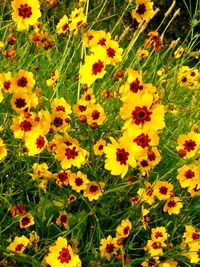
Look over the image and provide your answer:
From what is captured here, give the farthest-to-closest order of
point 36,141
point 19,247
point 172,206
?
point 172,206, point 19,247, point 36,141

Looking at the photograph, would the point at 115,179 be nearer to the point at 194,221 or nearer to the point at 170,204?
the point at 170,204

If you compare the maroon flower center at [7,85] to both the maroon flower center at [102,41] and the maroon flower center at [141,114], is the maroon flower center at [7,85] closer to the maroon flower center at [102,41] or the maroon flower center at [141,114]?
the maroon flower center at [102,41]

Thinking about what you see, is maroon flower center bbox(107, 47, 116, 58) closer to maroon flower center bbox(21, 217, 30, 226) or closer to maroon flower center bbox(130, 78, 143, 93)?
maroon flower center bbox(130, 78, 143, 93)

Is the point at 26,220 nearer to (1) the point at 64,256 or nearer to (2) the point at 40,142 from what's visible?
(1) the point at 64,256

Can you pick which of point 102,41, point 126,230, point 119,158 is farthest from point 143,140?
point 102,41

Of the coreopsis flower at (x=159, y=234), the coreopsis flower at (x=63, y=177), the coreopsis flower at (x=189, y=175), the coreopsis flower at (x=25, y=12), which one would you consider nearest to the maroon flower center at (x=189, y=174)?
the coreopsis flower at (x=189, y=175)

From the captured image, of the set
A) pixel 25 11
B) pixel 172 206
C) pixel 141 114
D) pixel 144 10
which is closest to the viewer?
pixel 141 114
